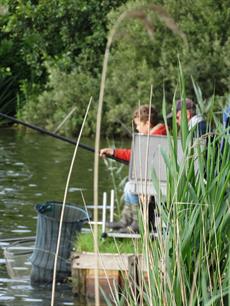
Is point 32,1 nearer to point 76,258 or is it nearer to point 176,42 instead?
point 176,42

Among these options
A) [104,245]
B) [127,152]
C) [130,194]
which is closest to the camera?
[104,245]

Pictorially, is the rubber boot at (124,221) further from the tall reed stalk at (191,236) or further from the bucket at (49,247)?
the tall reed stalk at (191,236)

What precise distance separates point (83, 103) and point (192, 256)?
2441 centimetres

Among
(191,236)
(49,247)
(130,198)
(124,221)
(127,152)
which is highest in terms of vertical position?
(127,152)

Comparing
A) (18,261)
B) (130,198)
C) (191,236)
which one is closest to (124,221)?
(130,198)

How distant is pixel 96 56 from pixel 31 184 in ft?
45.2

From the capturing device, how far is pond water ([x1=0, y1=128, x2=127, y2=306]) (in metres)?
9.79

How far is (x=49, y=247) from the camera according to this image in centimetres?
994

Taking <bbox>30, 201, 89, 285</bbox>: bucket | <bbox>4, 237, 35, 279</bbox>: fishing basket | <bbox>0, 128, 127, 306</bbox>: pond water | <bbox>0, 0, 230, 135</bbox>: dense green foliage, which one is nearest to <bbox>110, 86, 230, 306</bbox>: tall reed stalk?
<bbox>0, 128, 127, 306</bbox>: pond water

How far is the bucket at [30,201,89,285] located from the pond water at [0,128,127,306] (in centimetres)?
16

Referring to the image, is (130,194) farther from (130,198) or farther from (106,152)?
(106,152)

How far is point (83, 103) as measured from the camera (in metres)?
30.0

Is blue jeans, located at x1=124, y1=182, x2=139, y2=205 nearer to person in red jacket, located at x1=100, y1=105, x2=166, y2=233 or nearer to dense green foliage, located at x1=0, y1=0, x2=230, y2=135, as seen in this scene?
person in red jacket, located at x1=100, y1=105, x2=166, y2=233

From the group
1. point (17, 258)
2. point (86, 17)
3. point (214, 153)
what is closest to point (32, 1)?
point (86, 17)
